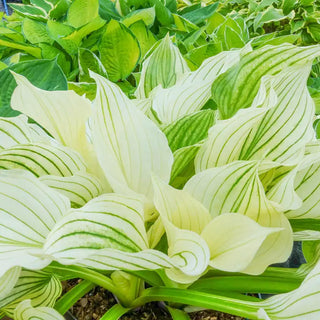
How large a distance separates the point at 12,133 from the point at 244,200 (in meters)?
0.18

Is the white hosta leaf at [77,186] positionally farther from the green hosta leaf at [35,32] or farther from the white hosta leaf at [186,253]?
the green hosta leaf at [35,32]

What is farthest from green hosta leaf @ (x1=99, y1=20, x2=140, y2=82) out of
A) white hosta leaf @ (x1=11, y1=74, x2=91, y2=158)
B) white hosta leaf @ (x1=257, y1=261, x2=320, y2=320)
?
white hosta leaf @ (x1=257, y1=261, x2=320, y2=320)

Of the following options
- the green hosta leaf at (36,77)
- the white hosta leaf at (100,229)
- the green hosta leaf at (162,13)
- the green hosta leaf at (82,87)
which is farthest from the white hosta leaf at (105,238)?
the green hosta leaf at (162,13)

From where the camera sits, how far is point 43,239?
0.26m

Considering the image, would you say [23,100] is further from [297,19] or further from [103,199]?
[297,19]

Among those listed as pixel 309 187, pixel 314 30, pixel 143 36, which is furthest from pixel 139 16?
pixel 314 30

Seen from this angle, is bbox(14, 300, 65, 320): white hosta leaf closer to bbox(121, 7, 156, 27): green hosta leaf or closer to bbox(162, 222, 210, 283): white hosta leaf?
bbox(162, 222, 210, 283): white hosta leaf

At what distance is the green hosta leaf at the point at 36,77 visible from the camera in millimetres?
422

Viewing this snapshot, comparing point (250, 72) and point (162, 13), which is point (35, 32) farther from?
point (250, 72)

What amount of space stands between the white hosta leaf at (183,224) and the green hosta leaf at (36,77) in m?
0.22

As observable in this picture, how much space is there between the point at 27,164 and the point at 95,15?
1.79 feet

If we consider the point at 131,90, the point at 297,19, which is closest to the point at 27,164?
the point at 131,90

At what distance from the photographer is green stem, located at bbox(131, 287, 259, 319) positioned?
27cm

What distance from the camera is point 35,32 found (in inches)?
30.3
